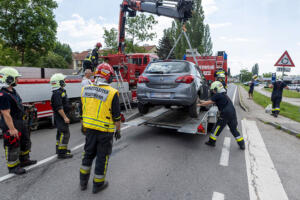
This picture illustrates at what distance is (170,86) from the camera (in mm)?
4629

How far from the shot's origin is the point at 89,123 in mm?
2582

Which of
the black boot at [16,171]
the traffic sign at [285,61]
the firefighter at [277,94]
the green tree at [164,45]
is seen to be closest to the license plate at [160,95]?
the black boot at [16,171]

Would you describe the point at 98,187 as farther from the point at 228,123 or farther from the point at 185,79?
the point at 228,123

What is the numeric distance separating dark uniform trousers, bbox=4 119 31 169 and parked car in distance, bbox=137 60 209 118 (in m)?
2.79

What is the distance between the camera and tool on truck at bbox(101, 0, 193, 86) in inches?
306

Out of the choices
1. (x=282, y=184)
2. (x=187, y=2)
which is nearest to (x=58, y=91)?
(x=282, y=184)

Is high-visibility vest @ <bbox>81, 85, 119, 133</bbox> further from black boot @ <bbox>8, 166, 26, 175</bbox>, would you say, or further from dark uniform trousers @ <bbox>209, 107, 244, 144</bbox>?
dark uniform trousers @ <bbox>209, 107, 244, 144</bbox>

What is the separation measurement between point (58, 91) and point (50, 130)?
2800 mm

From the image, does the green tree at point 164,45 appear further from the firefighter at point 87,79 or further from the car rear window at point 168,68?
the car rear window at point 168,68

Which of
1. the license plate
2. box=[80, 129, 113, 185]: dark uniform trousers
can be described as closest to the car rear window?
the license plate

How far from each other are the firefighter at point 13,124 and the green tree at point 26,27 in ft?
58.2

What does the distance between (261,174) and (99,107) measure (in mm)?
3085

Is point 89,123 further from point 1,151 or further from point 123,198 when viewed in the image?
point 1,151

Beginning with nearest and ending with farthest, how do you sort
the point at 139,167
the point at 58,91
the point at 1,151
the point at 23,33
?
1. the point at 139,167
2. the point at 58,91
3. the point at 1,151
4. the point at 23,33
